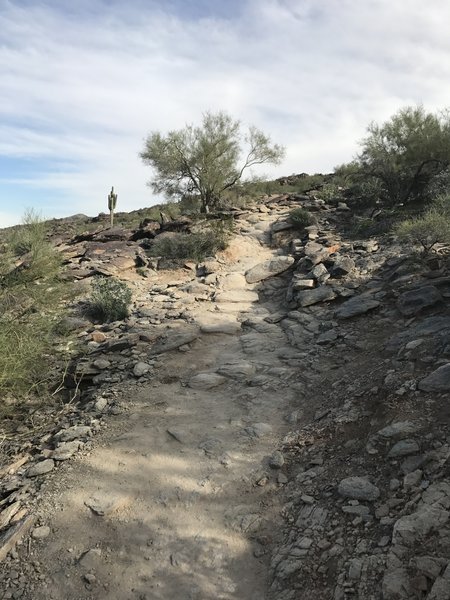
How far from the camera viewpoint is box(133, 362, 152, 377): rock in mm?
6820

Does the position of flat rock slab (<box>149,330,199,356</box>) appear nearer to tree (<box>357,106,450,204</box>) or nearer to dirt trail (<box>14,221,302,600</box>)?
dirt trail (<box>14,221,302,600</box>)

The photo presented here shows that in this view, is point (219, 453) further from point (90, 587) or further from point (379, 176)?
point (379, 176)

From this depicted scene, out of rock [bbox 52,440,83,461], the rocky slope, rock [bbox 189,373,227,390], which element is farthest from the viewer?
rock [bbox 189,373,227,390]

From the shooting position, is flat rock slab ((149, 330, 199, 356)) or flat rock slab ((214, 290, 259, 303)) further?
flat rock slab ((214, 290, 259, 303))

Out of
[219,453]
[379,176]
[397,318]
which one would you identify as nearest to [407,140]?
[379,176]

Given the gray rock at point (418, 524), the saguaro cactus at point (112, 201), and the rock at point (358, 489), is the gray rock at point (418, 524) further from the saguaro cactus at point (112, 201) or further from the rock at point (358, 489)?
the saguaro cactus at point (112, 201)

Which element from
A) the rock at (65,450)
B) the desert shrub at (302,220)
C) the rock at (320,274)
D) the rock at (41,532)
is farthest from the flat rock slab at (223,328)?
the desert shrub at (302,220)

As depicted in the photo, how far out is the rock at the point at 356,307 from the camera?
304 inches

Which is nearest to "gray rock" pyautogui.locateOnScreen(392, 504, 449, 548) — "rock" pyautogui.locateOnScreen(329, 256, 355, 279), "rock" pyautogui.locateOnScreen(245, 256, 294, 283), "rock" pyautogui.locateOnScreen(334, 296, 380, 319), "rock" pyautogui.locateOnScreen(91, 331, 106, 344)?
"rock" pyautogui.locateOnScreen(334, 296, 380, 319)

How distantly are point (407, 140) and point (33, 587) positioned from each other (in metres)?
16.8

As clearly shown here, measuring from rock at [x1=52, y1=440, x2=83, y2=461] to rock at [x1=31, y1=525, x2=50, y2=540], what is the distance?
3.32 ft

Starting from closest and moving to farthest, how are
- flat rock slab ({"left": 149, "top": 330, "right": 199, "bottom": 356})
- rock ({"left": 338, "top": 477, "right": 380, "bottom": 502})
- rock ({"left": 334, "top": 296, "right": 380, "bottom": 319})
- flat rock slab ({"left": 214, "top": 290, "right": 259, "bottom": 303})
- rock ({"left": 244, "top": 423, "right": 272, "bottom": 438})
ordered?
rock ({"left": 338, "top": 477, "right": 380, "bottom": 502}) < rock ({"left": 244, "top": 423, "right": 272, "bottom": 438}) < flat rock slab ({"left": 149, "top": 330, "right": 199, "bottom": 356}) < rock ({"left": 334, "top": 296, "right": 380, "bottom": 319}) < flat rock slab ({"left": 214, "top": 290, "right": 259, "bottom": 303})

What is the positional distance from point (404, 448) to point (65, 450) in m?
3.67

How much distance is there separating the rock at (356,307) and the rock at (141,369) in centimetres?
348
